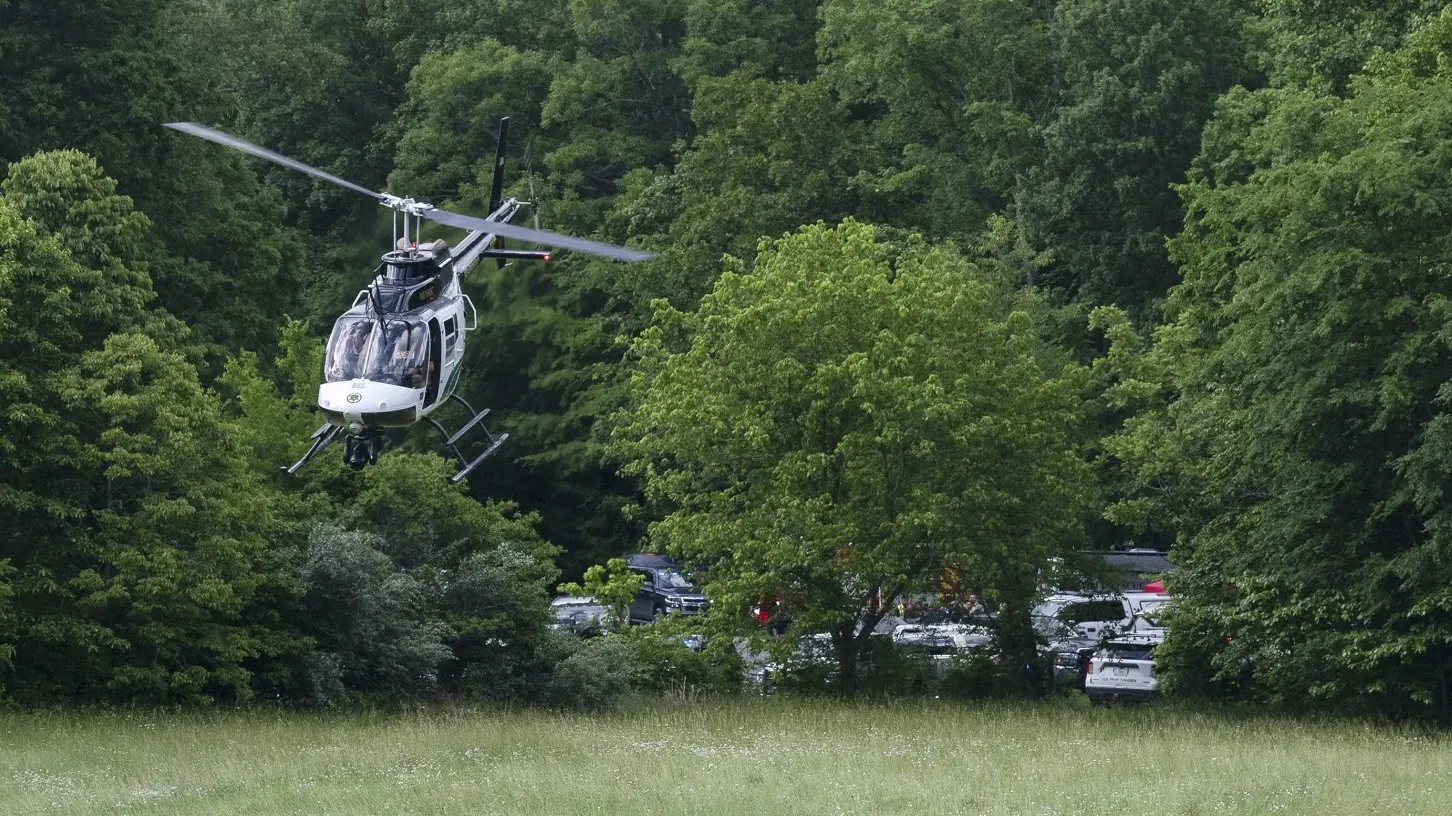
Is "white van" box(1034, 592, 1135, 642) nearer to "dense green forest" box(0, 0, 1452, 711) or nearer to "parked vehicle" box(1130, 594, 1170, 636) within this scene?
"parked vehicle" box(1130, 594, 1170, 636)

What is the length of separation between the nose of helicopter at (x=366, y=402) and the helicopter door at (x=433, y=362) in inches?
21.6

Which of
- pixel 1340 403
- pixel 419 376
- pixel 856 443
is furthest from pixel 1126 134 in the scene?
pixel 419 376

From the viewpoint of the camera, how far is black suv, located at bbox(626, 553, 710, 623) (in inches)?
1962

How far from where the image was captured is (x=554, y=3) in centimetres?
6397

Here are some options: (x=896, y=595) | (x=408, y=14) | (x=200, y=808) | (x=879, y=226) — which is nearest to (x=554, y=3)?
(x=408, y=14)

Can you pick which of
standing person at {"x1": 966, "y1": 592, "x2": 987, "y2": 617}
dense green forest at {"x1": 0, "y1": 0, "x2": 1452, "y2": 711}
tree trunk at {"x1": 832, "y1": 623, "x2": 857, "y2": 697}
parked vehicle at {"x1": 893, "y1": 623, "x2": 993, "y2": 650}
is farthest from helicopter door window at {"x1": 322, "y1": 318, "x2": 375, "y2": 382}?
parked vehicle at {"x1": 893, "y1": 623, "x2": 993, "y2": 650}

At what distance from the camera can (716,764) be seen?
23.7m

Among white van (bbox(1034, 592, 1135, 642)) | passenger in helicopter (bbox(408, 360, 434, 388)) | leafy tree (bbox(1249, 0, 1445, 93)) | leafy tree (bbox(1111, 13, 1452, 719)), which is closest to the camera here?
passenger in helicopter (bbox(408, 360, 434, 388))

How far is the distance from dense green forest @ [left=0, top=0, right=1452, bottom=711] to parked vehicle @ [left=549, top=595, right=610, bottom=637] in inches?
67.1

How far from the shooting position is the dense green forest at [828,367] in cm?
3133

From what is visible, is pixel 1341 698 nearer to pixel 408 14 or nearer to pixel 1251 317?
pixel 1251 317

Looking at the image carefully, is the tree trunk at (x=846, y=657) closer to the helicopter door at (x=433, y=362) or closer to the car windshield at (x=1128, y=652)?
the car windshield at (x=1128, y=652)

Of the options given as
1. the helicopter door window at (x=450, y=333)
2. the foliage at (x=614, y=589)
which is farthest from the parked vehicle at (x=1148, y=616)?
the helicopter door window at (x=450, y=333)

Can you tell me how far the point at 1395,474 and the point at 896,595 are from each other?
966 centimetres
